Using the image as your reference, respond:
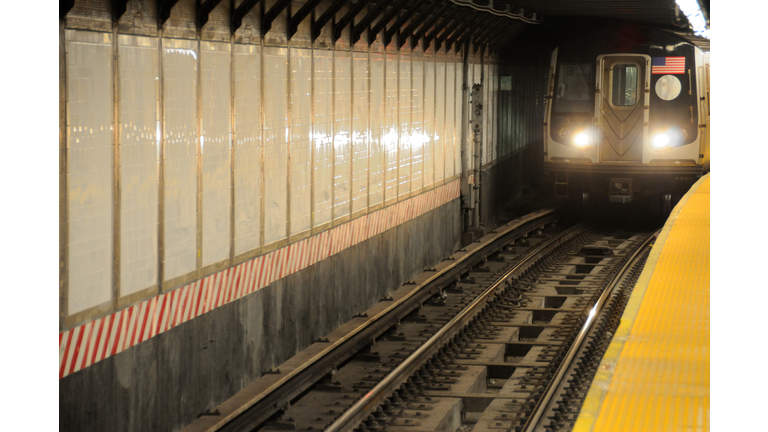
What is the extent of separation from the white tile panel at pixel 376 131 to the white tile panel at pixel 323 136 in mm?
1403

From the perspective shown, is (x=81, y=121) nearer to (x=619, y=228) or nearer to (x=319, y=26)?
(x=319, y=26)

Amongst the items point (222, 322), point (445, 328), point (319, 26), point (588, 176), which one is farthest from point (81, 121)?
point (588, 176)

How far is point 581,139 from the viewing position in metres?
17.9

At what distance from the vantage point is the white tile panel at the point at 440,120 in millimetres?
14625

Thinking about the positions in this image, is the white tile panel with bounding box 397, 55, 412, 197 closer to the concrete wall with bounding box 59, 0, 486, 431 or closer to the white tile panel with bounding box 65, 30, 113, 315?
the concrete wall with bounding box 59, 0, 486, 431

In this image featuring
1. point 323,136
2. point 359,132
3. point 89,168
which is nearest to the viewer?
point 89,168

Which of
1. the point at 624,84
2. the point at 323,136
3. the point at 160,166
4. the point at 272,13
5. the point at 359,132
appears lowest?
the point at 160,166

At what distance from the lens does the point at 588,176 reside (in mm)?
18094

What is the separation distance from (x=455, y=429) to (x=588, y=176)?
10937 mm

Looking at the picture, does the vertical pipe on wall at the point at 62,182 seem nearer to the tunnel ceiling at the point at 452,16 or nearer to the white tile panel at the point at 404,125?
the tunnel ceiling at the point at 452,16

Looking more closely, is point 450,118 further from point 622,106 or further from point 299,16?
point 299,16

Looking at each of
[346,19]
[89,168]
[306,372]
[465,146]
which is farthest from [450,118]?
[89,168]

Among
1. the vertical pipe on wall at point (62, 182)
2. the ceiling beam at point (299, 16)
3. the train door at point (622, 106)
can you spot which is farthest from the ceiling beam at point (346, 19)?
the train door at point (622, 106)

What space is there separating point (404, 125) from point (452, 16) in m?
2.05
